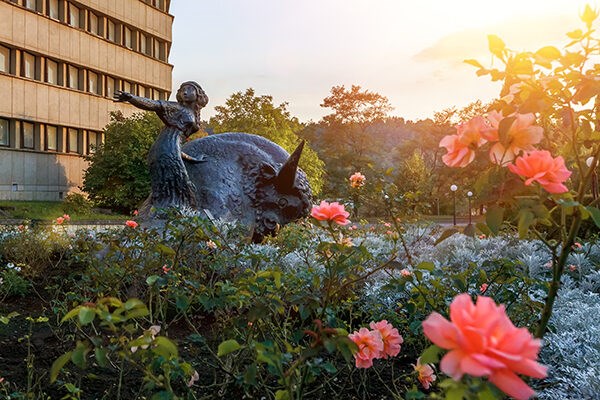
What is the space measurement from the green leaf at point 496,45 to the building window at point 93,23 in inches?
1454

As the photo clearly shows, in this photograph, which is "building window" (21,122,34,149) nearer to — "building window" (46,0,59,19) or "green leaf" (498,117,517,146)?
"building window" (46,0,59,19)

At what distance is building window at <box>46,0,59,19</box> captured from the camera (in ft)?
106

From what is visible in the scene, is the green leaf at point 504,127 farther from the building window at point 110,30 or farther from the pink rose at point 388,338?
the building window at point 110,30

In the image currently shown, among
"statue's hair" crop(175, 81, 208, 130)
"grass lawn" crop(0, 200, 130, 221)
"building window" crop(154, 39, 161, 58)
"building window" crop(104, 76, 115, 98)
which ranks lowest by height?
"grass lawn" crop(0, 200, 130, 221)

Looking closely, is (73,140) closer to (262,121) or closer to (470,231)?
(262,121)

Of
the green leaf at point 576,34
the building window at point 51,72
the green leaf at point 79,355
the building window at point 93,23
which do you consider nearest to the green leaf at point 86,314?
the green leaf at point 79,355

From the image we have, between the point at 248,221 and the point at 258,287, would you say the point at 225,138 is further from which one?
the point at 258,287

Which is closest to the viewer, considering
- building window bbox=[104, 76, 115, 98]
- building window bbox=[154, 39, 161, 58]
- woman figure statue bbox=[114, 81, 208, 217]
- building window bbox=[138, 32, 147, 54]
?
woman figure statue bbox=[114, 81, 208, 217]

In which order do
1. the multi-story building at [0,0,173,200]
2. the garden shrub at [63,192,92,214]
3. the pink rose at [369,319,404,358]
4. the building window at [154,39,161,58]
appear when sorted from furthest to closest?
the building window at [154,39,161,58], the multi-story building at [0,0,173,200], the garden shrub at [63,192,92,214], the pink rose at [369,319,404,358]

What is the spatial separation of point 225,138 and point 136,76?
32.1m

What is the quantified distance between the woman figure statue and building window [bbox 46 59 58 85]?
91.1 feet

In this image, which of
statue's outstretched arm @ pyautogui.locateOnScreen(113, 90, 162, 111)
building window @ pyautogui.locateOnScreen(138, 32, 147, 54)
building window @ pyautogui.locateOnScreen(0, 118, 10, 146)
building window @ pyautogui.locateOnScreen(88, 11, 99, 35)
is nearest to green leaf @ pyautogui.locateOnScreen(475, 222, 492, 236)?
statue's outstretched arm @ pyautogui.locateOnScreen(113, 90, 162, 111)

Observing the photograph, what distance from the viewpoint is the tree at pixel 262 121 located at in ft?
118

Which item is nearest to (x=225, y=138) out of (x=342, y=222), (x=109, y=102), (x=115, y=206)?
(x=342, y=222)
